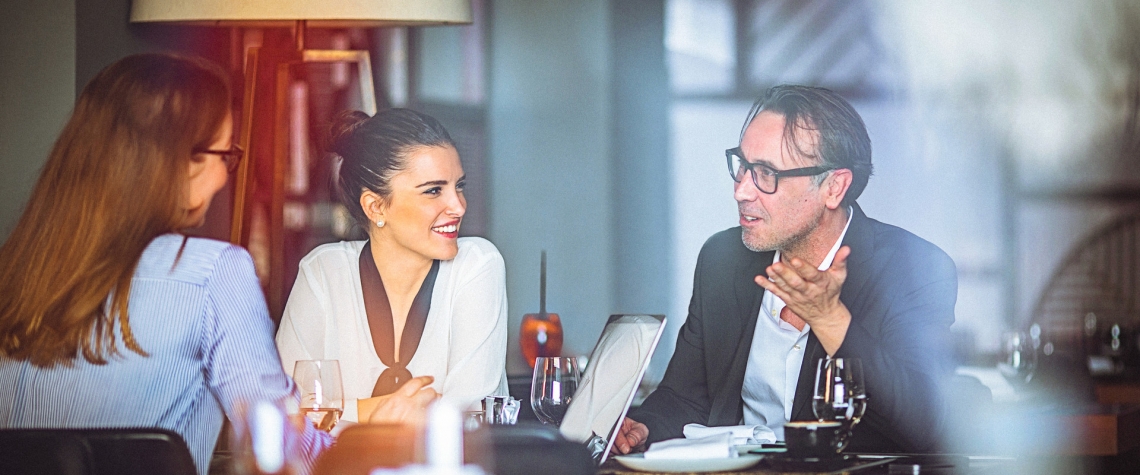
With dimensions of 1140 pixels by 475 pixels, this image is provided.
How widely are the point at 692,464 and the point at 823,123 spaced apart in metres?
1.29

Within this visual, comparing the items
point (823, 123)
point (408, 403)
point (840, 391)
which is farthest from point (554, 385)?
point (823, 123)

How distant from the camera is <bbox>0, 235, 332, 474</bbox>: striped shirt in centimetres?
141

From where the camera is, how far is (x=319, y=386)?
1735mm

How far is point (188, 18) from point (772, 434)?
1.35 m

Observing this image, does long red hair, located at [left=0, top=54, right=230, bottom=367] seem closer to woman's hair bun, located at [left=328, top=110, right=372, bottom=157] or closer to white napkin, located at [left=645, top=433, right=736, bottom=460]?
white napkin, located at [left=645, top=433, right=736, bottom=460]

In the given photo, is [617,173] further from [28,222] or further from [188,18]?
[28,222]

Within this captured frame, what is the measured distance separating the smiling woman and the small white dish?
1001 millimetres

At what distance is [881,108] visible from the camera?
5.56 meters

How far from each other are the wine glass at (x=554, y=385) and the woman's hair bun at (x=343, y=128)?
98cm

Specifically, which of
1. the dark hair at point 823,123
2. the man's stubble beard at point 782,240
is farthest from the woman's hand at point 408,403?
the dark hair at point 823,123

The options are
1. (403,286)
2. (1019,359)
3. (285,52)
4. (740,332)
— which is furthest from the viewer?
(1019,359)

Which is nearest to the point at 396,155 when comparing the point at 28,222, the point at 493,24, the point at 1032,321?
the point at 28,222

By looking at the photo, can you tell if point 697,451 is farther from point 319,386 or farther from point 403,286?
point 403,286

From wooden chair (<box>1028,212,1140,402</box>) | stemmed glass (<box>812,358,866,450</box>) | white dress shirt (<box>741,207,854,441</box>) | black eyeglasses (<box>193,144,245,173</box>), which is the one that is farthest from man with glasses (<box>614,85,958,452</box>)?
wooden chair (<box>1028,212,1140,402</box>)
